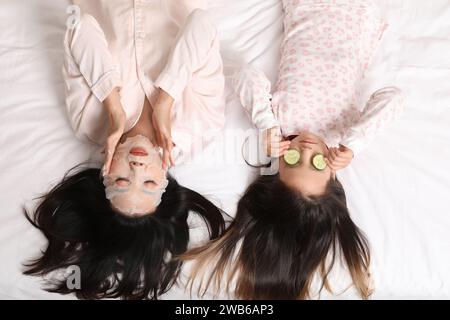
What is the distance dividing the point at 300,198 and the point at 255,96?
0.85 feet

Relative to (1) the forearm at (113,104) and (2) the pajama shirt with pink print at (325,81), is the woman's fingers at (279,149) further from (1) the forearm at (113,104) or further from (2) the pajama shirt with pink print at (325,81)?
(1) the forearm at (113,104)

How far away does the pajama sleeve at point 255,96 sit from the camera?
3.57 ft

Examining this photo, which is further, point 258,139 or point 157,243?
point 258,139

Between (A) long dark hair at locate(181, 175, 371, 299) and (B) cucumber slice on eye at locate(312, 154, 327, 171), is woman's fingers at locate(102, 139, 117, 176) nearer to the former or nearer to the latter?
(A) long dark hair at locate(181, 175, 371, 299)

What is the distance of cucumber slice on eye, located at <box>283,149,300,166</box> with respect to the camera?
104 centimetres

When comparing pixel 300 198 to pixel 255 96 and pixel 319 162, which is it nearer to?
pixel 319 162

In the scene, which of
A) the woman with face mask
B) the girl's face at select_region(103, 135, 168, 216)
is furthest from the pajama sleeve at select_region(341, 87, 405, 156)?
the girl's face at select_region(103, 135, 168, 216)

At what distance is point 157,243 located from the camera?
1.02 metres

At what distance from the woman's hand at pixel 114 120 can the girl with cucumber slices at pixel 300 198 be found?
284mm

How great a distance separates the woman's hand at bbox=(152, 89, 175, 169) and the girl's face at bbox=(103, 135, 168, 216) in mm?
47

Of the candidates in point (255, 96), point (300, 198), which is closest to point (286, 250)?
point (300, 198)
